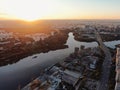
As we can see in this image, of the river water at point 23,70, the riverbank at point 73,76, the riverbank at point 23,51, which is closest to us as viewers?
the riverbank at point 73,76

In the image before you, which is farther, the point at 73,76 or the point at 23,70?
the point at 23,70

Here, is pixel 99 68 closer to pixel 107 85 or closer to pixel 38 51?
pixel 107 85

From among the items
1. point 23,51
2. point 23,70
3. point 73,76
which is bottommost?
point 23,51

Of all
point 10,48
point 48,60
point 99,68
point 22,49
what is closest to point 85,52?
point 48,60

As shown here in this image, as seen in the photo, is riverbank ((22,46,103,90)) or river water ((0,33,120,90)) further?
river water ((0,33,120,90))

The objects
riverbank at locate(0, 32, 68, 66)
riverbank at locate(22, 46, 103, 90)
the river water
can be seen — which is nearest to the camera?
riverbank at locate(22, 46, 103, 90)

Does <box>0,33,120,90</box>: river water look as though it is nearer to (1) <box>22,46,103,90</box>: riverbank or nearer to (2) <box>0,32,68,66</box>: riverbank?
(2) <box>0,32,68,66</box>: riverbank

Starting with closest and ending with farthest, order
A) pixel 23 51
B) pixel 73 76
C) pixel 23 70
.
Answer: pixel 73 76 → pixel 23 70 → pixel 23 51

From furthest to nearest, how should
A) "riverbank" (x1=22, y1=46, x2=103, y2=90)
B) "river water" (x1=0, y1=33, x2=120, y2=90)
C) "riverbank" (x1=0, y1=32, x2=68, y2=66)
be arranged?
"riverbank" (x1=0, y1=32, x2=68, y2=66), "river water" (x1=0, y1=33, x2=120, y2=90), "riverbank" (x1=22, y1=46, x2=103, y2=90)

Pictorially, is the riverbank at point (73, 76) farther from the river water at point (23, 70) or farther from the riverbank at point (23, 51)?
the riverbank at point (23, 51)

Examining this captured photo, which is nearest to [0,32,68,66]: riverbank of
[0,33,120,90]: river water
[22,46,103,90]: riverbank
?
[0,33,120,90]: river water

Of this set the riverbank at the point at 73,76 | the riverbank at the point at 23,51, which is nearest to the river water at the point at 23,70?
the riverbank at the point at 23,51

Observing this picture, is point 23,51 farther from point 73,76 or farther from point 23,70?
point 73,76

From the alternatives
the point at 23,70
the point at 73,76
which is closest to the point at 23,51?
the point at 23,70
